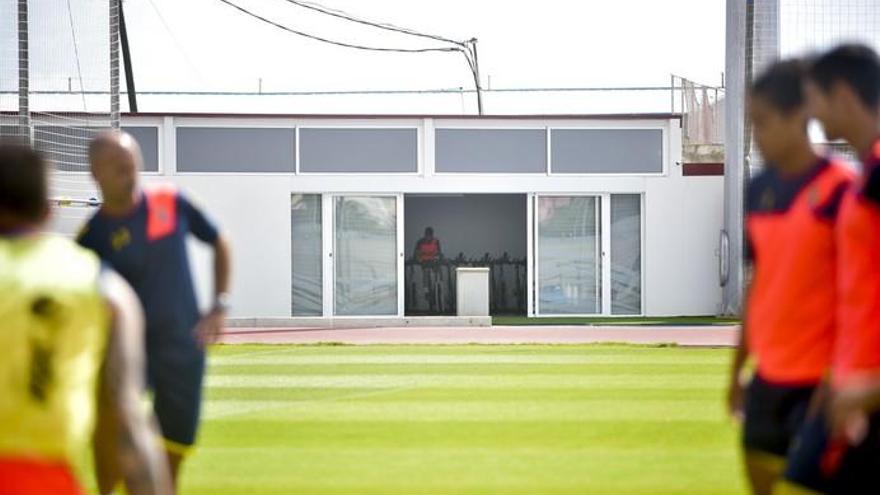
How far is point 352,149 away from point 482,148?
2.73m

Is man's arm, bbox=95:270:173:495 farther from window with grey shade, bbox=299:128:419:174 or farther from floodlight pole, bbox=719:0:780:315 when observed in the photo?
window with grey shade, bbox=299:128:419:174

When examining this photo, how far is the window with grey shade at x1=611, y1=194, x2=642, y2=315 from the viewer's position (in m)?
35.4

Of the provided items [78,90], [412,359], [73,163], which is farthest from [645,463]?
[73,163]

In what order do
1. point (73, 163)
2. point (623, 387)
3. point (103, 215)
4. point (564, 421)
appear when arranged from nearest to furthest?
point (103, 215) < point (564, 421) < point (623, 387) < point (73, 163)

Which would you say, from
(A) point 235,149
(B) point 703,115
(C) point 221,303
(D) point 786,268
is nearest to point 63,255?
(D) point 786,268

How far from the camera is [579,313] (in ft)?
117

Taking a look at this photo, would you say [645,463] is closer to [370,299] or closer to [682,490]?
[682,490]

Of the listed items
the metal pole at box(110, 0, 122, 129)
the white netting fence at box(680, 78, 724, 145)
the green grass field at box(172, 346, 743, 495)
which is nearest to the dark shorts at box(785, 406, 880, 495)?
the green grass field at box(172, 346, 743, 495)

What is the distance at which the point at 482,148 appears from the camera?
1375 inches

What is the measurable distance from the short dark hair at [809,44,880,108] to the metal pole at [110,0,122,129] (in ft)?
75.3

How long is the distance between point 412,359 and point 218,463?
35.3 feet

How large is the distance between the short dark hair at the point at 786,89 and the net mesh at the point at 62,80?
18.7m

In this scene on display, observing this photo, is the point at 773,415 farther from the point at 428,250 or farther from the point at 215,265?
the point at 428,250

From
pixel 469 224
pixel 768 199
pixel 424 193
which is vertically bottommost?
pixel 469 224
